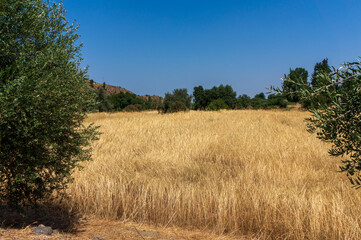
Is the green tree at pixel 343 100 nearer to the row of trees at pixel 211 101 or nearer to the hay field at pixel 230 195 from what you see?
the hay field at pixel 230 195

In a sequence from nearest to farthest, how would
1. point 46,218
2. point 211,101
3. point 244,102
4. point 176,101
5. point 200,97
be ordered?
point 46,218, point 176,101, point 211,101, point 200,97, point 244,102

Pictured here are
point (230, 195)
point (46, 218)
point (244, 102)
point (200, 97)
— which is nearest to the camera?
point (230, 195)

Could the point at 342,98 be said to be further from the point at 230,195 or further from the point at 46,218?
the point at 46,218

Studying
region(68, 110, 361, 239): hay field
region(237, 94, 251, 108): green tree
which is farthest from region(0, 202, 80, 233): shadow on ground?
region(237, 94, 251, 108): green tree

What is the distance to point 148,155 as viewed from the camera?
11.7 m

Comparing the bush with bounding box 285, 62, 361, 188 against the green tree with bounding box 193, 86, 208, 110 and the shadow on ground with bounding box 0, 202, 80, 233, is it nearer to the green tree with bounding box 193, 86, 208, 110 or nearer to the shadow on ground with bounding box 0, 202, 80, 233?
the shadow on ground with bounding box 0, 202, 80, 233

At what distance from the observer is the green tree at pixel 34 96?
530 cm

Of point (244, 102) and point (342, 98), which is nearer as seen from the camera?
point (342, 98)

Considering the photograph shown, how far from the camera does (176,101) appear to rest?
122 feet

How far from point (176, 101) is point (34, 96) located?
32.0 meters

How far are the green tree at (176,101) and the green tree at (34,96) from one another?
2964cm

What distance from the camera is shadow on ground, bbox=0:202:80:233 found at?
6.87 meters

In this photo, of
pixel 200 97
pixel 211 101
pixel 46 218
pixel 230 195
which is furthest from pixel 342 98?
pixel 200 97

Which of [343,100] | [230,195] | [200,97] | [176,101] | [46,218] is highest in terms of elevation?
[200,97]
